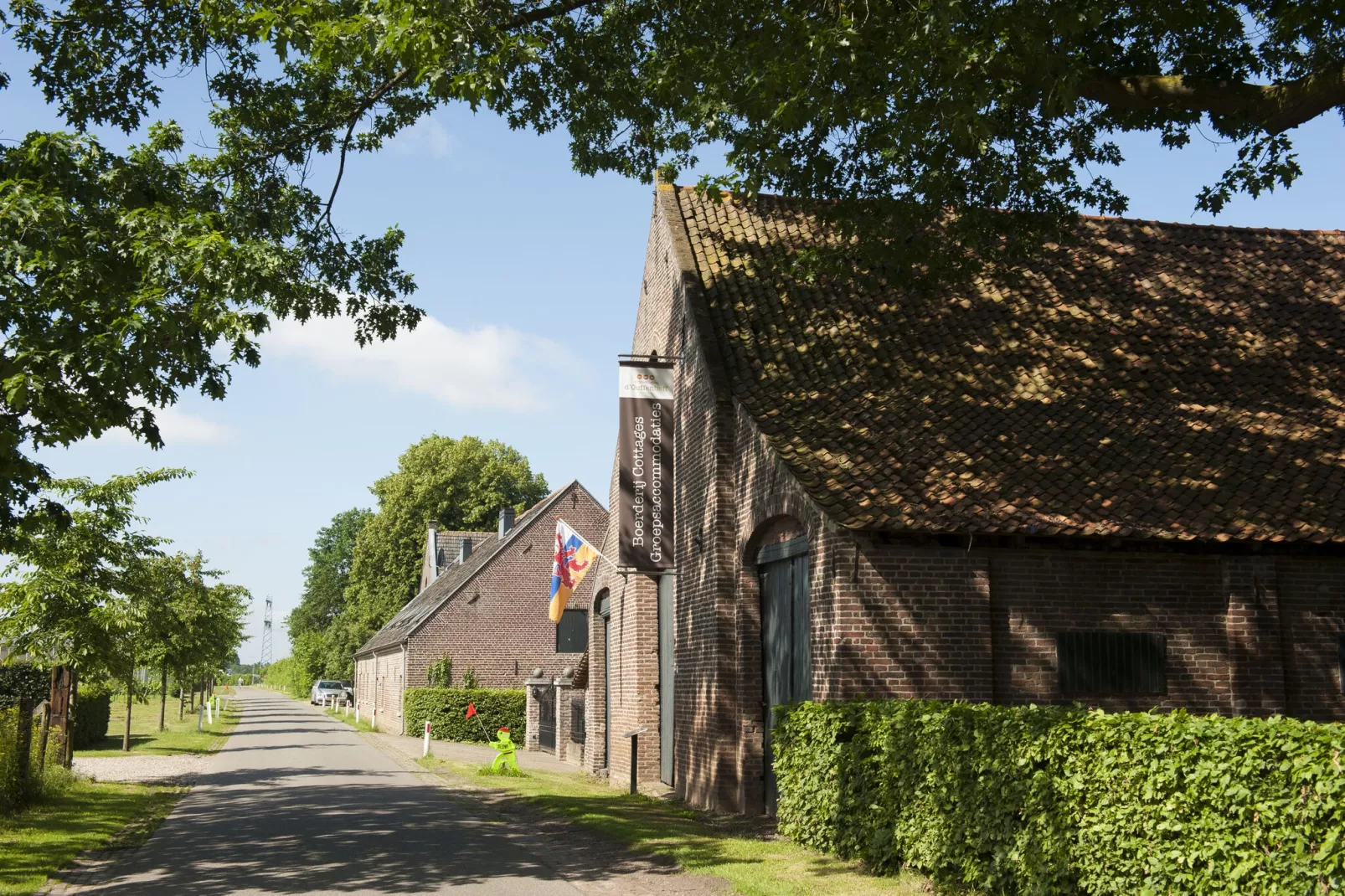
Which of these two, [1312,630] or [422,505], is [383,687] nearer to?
[422,505]

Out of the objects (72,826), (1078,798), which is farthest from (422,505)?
(1078,798)

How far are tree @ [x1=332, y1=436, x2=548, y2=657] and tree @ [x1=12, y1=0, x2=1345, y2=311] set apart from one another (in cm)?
5222

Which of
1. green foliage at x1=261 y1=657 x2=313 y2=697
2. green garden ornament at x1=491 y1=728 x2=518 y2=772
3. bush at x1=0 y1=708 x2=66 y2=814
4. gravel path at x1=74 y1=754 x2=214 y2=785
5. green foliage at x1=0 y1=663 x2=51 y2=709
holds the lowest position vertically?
green foliage at x1=261 y1=657 x2=313 y2=697

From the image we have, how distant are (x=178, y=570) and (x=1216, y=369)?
25043 millimetres

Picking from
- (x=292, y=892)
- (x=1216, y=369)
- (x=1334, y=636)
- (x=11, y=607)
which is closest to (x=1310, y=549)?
(x=1334, y=636)

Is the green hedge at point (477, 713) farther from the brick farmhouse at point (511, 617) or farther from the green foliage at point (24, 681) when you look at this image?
the green foliage at point (24, 681)

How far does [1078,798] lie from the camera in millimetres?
8219

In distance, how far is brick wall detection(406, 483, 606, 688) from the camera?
1606 inches

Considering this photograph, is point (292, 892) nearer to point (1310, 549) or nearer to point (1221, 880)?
point (1221, 880)

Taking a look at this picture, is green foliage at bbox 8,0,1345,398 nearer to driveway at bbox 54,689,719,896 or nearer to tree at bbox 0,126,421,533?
tree at bbox 0,126,421,533

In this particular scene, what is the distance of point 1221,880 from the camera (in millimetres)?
6902

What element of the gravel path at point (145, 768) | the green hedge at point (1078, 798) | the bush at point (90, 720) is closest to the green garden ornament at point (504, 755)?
the gravel path at point (145, 768)

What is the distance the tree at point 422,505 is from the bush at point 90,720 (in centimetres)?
3091

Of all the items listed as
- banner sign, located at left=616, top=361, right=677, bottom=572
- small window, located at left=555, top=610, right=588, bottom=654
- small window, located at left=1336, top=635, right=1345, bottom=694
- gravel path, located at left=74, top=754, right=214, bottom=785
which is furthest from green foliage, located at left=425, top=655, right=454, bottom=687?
small window, located at left=1336, top=635, right=1345, bottom=694
